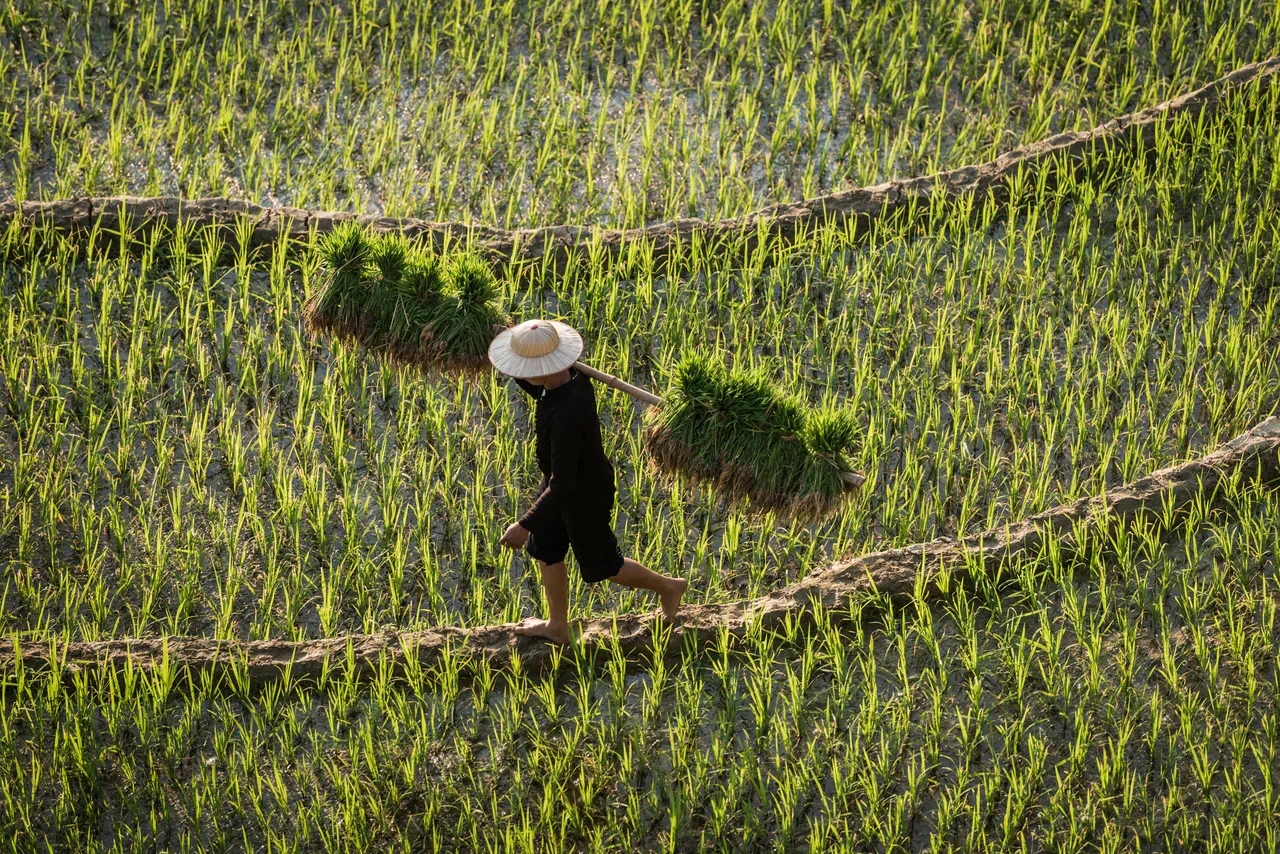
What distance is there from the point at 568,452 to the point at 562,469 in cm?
4

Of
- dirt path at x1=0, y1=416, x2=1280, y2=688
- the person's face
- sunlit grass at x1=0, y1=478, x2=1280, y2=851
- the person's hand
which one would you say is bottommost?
sunlit grass at x1=0, y1=478, x2=1280, y2=851

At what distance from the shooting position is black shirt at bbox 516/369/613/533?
127 inches

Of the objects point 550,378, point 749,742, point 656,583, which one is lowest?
point 749,742

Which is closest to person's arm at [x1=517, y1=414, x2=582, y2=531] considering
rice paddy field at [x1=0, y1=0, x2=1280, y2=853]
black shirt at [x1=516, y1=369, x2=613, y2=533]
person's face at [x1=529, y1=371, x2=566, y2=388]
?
black shirt at [x1=516, y1=369, x2=613, y2=533]

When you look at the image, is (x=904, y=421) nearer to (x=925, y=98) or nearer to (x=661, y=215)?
(x=661, y=215)

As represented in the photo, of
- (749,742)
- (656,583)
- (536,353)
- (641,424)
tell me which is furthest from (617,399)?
(749,742)

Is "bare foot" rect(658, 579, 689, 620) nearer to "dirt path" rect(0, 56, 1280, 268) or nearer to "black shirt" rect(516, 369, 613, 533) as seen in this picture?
"black shirt" rect(516, 369, 613, 533)

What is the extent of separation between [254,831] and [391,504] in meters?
1.02

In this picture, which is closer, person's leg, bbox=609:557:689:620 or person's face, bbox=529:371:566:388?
person's face, bbox=529:371:566:388

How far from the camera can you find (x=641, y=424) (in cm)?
424

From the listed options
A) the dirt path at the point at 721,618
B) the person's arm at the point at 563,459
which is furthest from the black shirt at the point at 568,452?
the dirt path at the point at 721,618

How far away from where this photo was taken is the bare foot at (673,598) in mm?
3533

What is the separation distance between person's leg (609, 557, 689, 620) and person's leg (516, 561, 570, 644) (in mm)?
135

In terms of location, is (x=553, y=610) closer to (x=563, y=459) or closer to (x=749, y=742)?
(x=563, y=459)
